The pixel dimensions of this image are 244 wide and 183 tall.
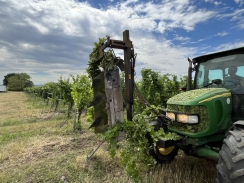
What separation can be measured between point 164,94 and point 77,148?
4.90m

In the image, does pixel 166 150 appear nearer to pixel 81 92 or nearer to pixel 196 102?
pixel 196 102

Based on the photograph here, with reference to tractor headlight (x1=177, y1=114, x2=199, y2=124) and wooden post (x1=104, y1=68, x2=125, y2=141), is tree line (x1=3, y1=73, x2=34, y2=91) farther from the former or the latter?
tractor headlight (x1=177, y1=114, x2=199, y2=124)

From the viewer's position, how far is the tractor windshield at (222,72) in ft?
9.05

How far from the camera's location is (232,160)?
182 centimetres

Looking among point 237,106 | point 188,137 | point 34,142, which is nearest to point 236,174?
point 188,137

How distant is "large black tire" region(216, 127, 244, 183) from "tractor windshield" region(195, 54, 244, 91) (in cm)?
104

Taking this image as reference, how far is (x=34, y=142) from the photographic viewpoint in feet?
19.0

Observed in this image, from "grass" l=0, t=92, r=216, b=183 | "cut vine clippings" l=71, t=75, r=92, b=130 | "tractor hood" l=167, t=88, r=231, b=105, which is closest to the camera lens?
"tractor hood" l=167, t=88, r=231, b=105

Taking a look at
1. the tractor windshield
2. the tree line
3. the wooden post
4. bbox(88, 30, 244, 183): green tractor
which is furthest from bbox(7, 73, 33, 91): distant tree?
the tractor windshield

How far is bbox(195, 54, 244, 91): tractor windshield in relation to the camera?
2.76 meters

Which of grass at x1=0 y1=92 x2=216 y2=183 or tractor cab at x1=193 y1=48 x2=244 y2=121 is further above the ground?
tractor cab at x1=193 y1=48 x2=244 y2=121

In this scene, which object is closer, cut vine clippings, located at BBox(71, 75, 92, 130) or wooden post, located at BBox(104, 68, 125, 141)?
wooden post, located at BBox(104, 68, 125, 141)

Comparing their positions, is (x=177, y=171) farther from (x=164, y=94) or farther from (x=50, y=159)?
(x=164, y=94)

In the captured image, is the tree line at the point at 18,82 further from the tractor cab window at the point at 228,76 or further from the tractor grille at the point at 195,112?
the tractor grille at the point at 195,112
